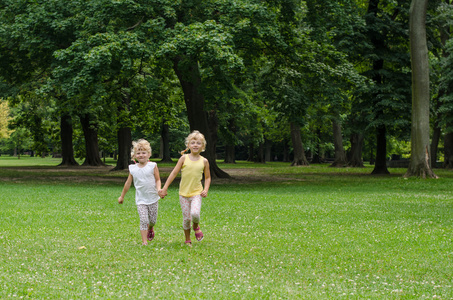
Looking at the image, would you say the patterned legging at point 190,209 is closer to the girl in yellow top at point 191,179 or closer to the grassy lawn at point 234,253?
the girl in yellow top at point 191,179

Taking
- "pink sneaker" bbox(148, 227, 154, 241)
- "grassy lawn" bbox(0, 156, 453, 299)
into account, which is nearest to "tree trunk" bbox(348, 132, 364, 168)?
"grassy lawn" bbox(0, 156, 453, 299)

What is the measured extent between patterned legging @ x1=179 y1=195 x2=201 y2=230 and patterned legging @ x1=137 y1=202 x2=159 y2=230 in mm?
516

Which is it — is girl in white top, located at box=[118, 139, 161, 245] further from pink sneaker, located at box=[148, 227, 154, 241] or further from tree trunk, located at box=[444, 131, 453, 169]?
tree trunk, located at box=[444, 131, 453, 169]

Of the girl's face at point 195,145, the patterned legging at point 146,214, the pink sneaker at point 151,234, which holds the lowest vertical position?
the pink sneaker at point 151,234

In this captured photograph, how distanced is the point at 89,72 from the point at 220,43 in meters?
5.32

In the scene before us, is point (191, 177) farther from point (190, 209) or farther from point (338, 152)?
point (338, 152)

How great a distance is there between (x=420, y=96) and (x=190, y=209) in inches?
815

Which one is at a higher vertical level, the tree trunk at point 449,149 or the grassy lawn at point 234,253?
the tree trunk at point 449,149

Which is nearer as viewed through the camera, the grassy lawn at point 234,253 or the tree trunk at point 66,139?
the grassy lawn at point 234,253

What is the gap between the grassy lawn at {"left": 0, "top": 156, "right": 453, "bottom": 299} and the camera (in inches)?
237

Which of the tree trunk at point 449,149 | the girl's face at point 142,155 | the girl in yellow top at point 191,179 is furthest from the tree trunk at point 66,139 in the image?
the girl in yellow top at point 191,179

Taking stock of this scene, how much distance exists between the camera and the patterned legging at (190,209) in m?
8.54

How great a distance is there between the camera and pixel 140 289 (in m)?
5.96

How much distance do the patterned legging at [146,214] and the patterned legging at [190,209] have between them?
516 mm
